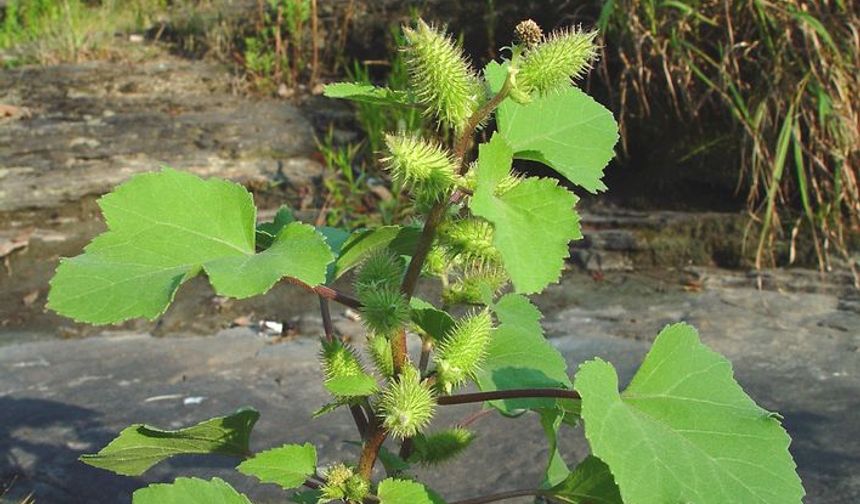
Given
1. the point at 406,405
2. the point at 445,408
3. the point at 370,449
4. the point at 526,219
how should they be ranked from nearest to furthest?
1. the point at 526,219
2. the point at 406,405
3. the point at 370,449
4. the point at 445,408

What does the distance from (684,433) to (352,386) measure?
32cm

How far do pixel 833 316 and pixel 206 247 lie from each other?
8.45ft

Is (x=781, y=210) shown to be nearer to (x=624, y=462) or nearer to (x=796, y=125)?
(x=796, y=125)

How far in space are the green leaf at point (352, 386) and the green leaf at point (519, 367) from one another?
11 cm

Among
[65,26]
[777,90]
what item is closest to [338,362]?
[777,90]

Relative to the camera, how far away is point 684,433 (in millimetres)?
913

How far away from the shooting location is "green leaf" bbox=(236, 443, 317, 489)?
102 cm

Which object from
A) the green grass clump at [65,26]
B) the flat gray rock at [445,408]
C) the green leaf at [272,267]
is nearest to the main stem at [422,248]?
the green leaf at [272,267]

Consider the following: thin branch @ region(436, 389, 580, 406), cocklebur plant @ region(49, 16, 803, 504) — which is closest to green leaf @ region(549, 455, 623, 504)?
cocklebur plant @ region(49, 16, 803, 504)

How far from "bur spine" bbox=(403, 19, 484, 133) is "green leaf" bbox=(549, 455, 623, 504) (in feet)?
1.29

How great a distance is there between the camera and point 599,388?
2.87 feet

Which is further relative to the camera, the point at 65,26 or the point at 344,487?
the point at 65,26

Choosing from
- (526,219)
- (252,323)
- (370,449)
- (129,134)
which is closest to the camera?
(526,219)

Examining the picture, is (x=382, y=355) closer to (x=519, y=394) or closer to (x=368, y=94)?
(x=519, y=394)
